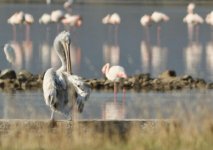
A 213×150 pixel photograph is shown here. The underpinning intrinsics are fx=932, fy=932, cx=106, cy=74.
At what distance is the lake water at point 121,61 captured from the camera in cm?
1467

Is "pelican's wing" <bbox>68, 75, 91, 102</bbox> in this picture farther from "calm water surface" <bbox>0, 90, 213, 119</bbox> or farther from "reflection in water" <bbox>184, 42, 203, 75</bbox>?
"reflection in water" <bbox>184, 42, 203, 75</bbox>

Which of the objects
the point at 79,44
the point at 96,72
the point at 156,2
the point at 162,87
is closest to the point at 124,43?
the point at 79,44

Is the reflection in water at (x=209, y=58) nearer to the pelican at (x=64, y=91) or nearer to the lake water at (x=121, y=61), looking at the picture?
the lake water at (x=121, y=61)

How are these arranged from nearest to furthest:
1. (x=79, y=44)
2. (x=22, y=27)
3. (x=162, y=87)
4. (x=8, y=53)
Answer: (x=162, y=87), (x=8, y=53), (x=79, y=44), (x=22, y=27)

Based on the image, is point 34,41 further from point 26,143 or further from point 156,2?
point 156,2

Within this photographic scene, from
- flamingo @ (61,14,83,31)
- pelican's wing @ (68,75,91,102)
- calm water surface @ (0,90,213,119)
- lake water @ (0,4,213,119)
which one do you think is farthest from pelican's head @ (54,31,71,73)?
flamingo @ (61,14,83,31)

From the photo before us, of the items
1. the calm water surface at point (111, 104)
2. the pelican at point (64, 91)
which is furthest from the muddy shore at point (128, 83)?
the pelican at point (64, 91)

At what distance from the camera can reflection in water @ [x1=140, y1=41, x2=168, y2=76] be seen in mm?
24750

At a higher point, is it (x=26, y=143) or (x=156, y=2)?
(x=156, y=2)

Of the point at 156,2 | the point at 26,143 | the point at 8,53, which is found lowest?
the point at 26,143

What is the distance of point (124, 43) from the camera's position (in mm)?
35781

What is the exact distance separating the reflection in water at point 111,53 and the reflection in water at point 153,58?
80cm

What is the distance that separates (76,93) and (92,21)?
4422 centimetres

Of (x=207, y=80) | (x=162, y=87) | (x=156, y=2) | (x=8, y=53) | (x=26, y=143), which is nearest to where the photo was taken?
(x=26, y=143)
